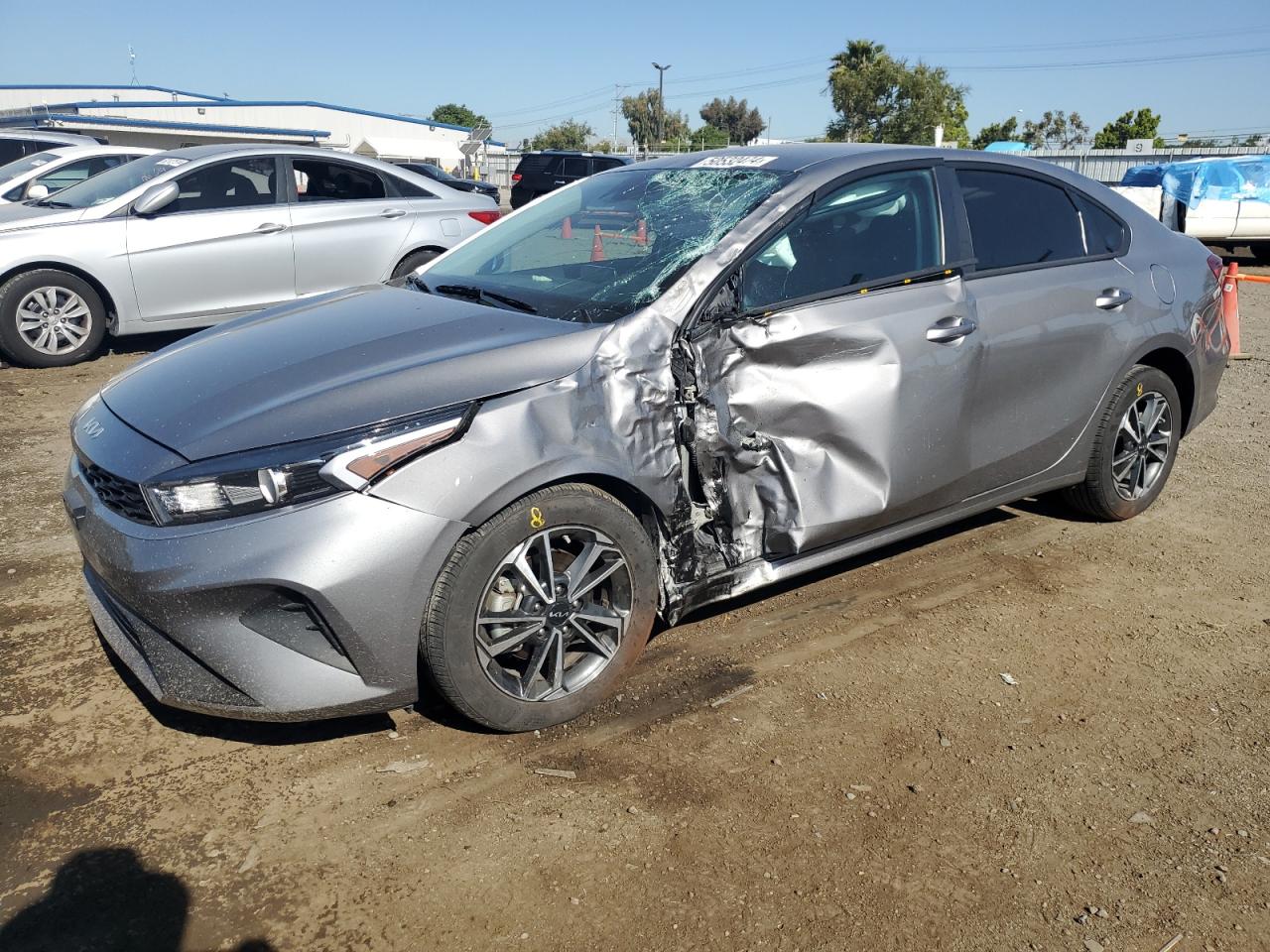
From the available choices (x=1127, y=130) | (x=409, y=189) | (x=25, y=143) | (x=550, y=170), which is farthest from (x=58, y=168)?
(x=1127, y=130)

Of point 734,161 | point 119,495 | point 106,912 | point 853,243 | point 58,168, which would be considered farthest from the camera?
point 58,168

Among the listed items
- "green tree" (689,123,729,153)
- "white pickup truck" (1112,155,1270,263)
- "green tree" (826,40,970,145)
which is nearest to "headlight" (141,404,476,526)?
"white pickup truck" (1112,155,1270,263)

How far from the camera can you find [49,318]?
7926 millimetres

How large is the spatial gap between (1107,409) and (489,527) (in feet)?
9.86

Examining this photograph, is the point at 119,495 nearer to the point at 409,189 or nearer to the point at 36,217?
the point at 36,217

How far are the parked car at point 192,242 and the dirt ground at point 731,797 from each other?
4.40m

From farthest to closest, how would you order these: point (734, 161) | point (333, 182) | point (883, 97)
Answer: point (883, 97), point (333, 182), point (734, 161)

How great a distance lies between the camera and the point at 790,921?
7.96ft

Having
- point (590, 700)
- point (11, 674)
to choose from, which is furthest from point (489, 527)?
point (11, 674)

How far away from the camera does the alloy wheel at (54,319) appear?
25.8 ft

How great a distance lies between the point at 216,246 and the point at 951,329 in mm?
6266

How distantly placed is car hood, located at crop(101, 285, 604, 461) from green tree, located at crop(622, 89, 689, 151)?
95.7m

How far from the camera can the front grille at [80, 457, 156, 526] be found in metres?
2.79

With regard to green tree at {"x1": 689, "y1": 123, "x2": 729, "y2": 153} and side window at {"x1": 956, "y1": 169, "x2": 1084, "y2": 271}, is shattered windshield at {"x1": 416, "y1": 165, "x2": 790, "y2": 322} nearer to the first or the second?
side window at {"x1": 956, "y1": 169, "x2": 1084, "y2": 271}
